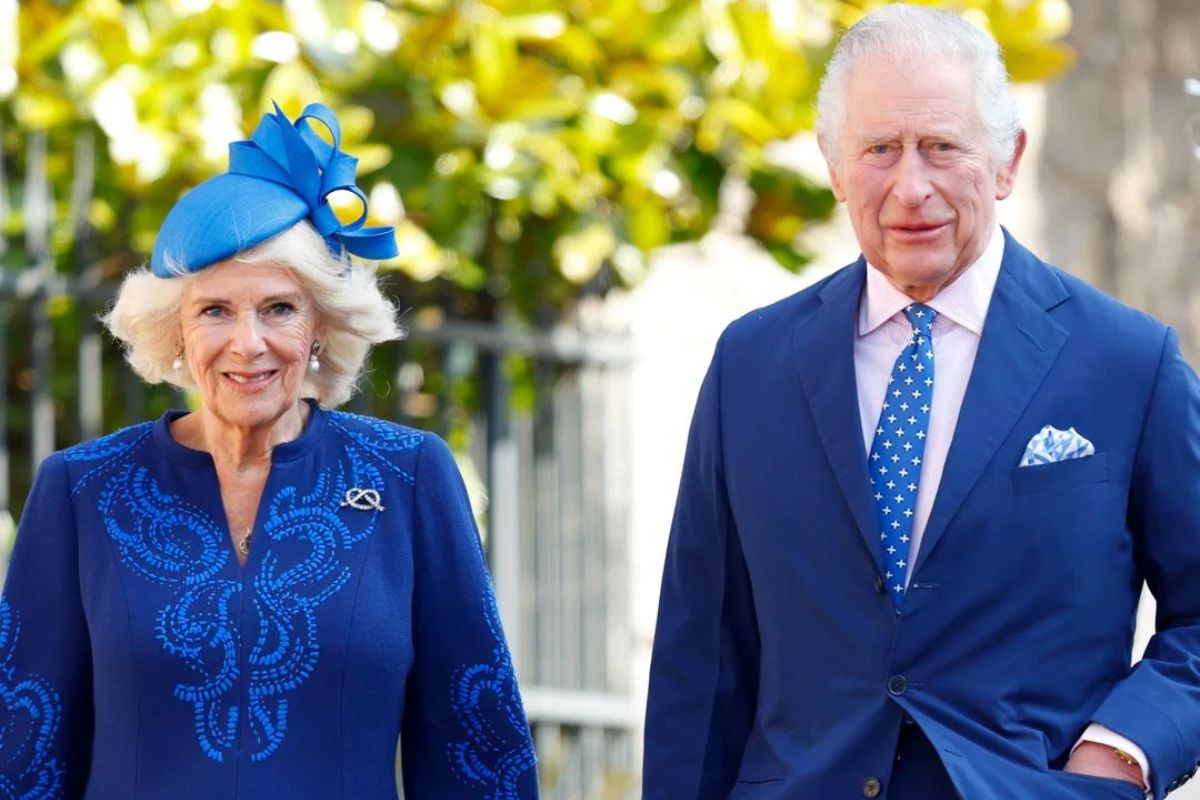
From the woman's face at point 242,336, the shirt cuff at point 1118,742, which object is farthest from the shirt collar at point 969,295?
the woman's face at point 242,336

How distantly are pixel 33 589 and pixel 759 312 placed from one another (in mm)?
1162

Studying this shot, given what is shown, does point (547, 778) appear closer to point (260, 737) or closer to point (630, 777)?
point (630, 777)

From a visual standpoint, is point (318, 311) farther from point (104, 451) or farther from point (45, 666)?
point (45, 666)

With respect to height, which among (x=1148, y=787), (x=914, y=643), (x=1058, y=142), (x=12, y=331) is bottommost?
(x=1148, y=787)

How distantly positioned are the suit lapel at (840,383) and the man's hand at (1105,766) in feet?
1.26

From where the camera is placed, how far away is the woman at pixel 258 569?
3.50 meters

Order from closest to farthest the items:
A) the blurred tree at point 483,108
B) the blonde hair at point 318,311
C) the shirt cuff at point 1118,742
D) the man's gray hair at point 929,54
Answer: the shirt cuff at point 1118,742 < the man's gray hair at point 929,54 < the blonde hair at point 318,311 < the blurred tree at point 483,108

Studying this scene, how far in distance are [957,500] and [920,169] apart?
1.49ft

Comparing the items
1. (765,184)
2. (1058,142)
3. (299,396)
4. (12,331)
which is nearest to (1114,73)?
(1058,142)

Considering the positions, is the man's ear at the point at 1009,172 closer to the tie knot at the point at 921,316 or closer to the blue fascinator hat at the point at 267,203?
the tie knot at the point at 921,316

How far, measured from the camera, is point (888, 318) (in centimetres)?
350

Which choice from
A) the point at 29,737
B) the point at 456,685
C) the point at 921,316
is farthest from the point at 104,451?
the point at 921,316

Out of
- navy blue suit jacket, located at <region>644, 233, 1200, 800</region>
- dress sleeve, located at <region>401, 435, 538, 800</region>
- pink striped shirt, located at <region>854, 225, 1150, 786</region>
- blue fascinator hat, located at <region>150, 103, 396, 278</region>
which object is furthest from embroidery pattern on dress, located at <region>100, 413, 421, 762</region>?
pink striped shirt, located at <region>854, 225, 1150, 786</region>

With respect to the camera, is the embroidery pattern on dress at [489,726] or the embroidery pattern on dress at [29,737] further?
the embroidery pattern on dress at [489,726]
